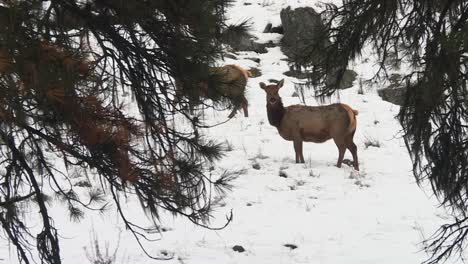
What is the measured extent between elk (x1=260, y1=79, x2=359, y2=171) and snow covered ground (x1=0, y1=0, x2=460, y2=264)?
362 millimetres

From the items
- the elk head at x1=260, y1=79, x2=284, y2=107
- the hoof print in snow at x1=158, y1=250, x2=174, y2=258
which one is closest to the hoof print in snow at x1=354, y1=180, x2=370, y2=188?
the elk head at x1=260, y1=79, x2=284, y2=107

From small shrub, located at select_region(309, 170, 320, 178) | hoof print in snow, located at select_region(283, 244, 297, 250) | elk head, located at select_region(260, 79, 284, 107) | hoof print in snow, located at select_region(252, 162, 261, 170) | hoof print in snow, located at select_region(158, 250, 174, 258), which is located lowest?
hoof print in snow, located at select_region(283, 244, 297, 250)

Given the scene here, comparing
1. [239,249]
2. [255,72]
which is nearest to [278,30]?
[255,72]

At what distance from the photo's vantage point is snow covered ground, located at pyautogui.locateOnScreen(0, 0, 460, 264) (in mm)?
6473

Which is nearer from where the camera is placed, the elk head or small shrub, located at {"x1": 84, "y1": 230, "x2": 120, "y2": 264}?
small shrub, located at {"x1": 84, "y1": 230, "x2": 120, "y2": 264}

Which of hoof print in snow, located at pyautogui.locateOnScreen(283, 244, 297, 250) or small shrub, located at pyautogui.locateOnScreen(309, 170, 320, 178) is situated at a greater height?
small shrub, located at pyautogui.locateOnScreen(309, 170, 320, 178)

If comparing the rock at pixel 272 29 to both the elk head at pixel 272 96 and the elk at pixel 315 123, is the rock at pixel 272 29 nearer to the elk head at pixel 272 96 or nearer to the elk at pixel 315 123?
the elk head at pixel 272 96

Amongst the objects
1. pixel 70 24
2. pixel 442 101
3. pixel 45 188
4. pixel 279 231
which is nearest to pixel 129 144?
pixel 70 24

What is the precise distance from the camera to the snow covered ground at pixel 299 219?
6.47 m

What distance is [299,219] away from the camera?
24.9 ft

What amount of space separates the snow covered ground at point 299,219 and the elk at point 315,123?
0.36 m

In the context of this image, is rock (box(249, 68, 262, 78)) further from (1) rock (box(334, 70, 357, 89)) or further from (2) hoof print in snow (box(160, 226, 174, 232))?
(2) hoof print in snow (box(160, 226, 174, 232))

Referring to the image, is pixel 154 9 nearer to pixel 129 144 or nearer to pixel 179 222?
pixel 129 144

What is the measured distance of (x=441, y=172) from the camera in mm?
4383
